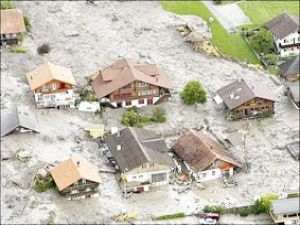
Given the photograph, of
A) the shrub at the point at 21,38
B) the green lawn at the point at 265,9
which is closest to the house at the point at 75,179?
the shrub at the point at 21,38

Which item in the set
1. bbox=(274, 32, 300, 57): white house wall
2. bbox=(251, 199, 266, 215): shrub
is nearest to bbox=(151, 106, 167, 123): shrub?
bbox=(251, 199, 266, 215): shrub

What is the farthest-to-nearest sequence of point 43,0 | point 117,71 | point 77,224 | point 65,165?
point 43,0 → point 117,71 → point 65,165 → point 77,224

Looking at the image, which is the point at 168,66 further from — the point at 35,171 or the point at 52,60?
the point at 35,171

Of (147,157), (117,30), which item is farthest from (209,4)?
(147,157)

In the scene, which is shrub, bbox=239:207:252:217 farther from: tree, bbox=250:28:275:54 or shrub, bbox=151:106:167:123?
tree, bbox=250:28:275:54

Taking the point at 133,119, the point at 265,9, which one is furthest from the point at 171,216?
the point at 265,9

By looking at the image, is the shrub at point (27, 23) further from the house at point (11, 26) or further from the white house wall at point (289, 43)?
the white house wall at point (289, 43)
